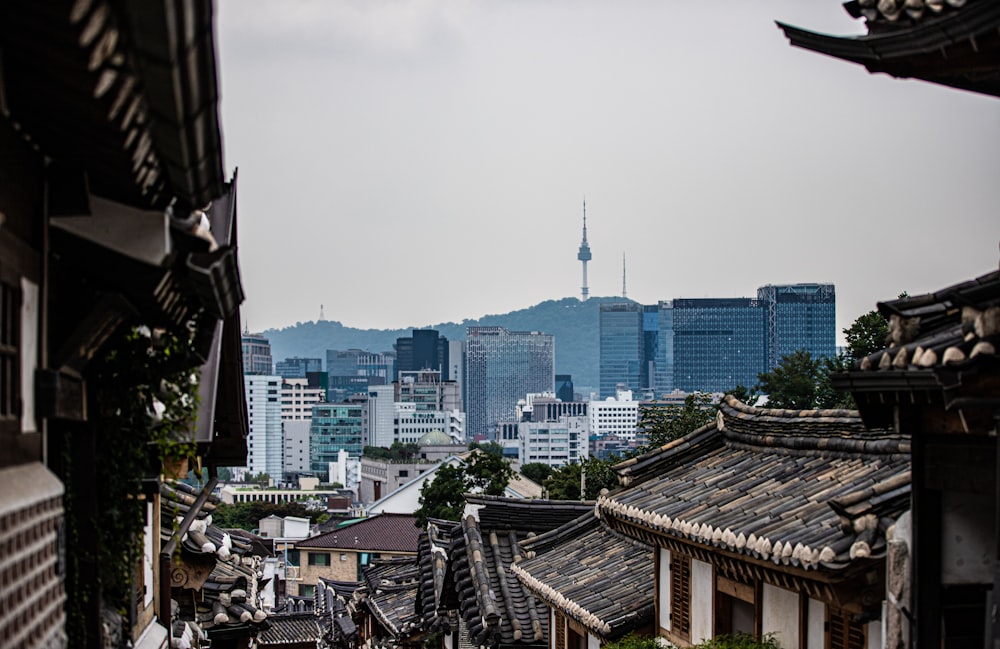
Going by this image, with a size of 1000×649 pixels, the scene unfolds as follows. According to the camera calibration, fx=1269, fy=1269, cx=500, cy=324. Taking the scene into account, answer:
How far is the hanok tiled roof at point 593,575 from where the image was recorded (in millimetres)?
18091

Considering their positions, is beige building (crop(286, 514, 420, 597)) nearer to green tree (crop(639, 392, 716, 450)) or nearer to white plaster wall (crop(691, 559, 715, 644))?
green tree (crop(639, 392, 716, 450))

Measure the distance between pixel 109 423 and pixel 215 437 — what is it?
8.05 m

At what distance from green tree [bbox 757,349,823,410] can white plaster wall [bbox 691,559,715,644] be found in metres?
41.0

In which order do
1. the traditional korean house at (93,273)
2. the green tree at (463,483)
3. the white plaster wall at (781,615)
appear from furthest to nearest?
the green tree at (463,483) → the white plaster wall at (781,615) → the traditional korean house at (93,273)

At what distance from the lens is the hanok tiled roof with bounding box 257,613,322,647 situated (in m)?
58.2

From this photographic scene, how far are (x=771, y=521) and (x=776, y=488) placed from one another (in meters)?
1.78

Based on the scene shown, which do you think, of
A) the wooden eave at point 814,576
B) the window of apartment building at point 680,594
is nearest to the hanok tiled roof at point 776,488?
the wooden eave at point 814,576

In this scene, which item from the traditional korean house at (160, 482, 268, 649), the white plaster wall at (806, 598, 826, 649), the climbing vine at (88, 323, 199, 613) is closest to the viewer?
the climbing vine at (88, 323, 199, 613)

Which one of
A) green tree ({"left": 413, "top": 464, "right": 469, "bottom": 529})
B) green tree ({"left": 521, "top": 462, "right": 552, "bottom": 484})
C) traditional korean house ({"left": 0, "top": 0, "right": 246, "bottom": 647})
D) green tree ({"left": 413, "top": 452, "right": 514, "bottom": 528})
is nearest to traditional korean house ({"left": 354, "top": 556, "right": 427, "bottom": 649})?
green tree ({"left": 413, "top": 464, "right": 469, "bottom": 529})

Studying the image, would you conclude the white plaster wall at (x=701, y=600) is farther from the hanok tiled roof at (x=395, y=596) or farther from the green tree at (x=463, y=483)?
the green tree at (x=463, y=483)

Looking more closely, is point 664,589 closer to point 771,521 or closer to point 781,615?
point 781,615

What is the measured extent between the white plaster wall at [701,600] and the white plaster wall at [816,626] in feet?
8.67

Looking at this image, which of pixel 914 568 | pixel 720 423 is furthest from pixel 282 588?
pixel 914 568

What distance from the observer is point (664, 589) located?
56.9 feet
